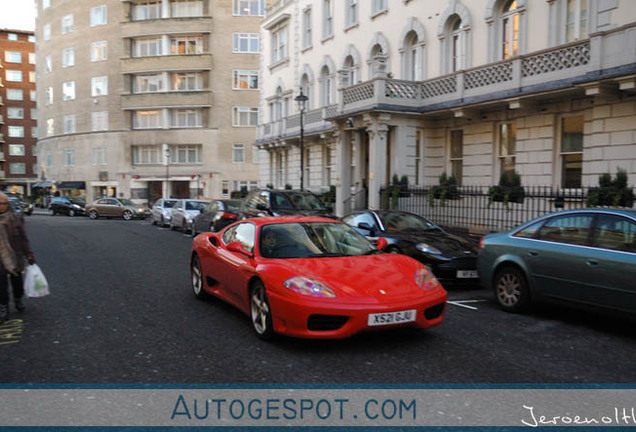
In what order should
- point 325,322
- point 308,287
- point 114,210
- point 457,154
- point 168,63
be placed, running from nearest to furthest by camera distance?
point 325,322 < point 308,287 < point 457,154 < point 114,210 < point 168,63

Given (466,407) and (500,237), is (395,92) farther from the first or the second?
(466,407)

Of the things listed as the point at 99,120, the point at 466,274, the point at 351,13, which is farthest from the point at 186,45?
the point at 466,274

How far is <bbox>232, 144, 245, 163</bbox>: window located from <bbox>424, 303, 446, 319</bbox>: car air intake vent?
4763 cm

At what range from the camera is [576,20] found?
1552 cm

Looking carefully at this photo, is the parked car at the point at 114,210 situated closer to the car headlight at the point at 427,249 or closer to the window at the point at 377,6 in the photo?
the window at the point at 377,6

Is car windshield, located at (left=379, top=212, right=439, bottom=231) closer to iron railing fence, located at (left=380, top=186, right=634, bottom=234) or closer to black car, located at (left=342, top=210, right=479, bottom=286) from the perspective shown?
black car, located at (left=342, top=210, right=479, bottom=286)

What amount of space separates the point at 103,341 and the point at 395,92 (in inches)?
639

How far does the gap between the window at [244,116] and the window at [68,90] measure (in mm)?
18379

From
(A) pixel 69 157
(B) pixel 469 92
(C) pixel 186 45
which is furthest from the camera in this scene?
(A) pixel 69 157

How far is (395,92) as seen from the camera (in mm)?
20156

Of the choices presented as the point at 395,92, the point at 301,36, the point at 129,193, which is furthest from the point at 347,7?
the point at 129,193

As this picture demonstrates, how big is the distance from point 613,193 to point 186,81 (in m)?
45.9

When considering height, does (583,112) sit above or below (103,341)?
above

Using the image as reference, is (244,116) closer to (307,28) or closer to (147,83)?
(147,83)
